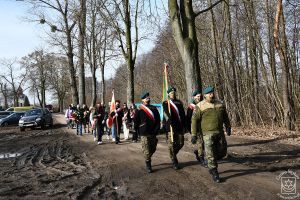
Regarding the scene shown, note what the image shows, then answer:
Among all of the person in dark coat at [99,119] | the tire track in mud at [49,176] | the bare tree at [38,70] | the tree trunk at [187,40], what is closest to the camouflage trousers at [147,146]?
the tire track in mud at [49,176]

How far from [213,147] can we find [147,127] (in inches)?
83.3

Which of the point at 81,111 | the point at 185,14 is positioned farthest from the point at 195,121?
the point at 81,111

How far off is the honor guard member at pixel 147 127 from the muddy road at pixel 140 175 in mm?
525

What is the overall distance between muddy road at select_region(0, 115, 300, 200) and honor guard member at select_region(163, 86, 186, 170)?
Answer: 52cm

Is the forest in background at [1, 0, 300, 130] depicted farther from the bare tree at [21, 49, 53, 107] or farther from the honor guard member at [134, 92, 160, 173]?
the bare tree at [21, 49, 53, 107]

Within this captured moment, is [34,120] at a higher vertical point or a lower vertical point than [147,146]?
higher

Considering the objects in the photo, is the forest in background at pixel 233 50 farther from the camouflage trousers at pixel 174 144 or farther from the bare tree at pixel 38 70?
the bare tree at pixel 38 70

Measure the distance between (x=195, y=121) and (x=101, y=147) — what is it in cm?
830

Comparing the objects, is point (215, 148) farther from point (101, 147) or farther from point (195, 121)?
point (101, 147)

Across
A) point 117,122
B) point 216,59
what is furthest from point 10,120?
point 117,122

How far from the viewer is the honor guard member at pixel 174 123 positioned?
9844mm

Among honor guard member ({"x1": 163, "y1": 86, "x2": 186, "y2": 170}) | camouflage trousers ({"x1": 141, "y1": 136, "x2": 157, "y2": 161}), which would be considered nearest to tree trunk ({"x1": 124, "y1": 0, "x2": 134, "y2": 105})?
honor guard member ({"x1": 163, "y1": 86, "x2": 186, "y2": 170})

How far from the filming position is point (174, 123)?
9.90m

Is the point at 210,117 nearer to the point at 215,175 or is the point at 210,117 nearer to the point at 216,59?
the point at 215,175
